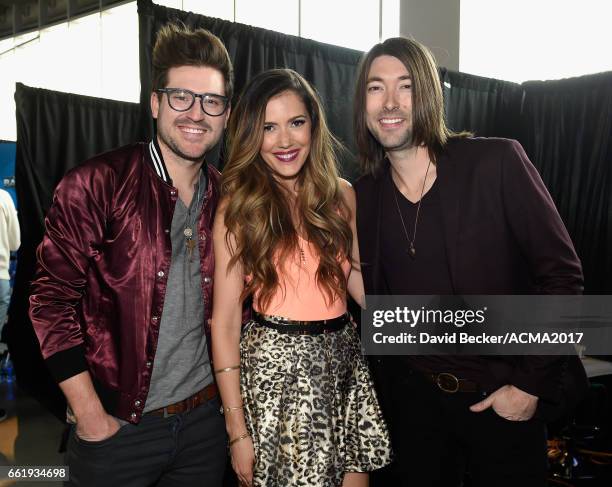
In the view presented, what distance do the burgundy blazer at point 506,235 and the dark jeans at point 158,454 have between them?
2.79 ft

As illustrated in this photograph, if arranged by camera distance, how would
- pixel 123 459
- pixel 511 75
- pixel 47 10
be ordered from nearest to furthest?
pixel 123 459 → pixel 511 75 → pixel 47 10

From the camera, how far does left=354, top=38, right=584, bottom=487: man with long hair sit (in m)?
1.77

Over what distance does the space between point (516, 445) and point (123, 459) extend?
120 centimetres

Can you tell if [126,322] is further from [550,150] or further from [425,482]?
[550,150]

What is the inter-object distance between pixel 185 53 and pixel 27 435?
3.93 meters

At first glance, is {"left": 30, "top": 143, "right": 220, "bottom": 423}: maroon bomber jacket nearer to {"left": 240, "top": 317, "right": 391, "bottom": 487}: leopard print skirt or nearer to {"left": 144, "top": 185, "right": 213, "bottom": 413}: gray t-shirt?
{"left": 144, "top": 185, "right": 213, "bottom": 413}: gray t-shirt

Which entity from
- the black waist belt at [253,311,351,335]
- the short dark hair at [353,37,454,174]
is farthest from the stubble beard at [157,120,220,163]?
the short dark hair at [353,37,454,174]

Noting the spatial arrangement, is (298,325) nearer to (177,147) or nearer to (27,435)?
(177,147)

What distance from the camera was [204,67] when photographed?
185cm

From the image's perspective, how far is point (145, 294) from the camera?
173cm

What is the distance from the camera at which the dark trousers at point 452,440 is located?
5.91ft

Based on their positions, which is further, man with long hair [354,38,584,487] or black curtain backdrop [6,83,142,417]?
black curtain backdrop [6,83,142,417]

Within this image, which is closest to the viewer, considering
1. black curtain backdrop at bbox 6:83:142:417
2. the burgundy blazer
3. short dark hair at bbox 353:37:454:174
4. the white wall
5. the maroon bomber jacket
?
the maroon bomber jacket

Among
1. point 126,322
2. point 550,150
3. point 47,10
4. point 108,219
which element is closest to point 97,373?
point 126,322
